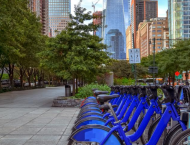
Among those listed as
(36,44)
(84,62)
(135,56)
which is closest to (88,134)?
(135,56)

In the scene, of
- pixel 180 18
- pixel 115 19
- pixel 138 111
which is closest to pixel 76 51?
pixel 138 111

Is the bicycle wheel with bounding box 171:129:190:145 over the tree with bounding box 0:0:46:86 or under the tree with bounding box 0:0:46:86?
under

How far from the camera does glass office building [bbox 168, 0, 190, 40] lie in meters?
115

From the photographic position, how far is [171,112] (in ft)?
11.8

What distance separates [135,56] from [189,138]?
9.35 m

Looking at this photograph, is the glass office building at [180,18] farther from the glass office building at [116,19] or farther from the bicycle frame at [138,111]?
the bicycle frame at [138,111]

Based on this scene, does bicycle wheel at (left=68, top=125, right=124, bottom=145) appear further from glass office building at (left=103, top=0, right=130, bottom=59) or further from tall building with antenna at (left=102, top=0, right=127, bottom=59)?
glass office building at (left=103, top=0, right=130, bottom=59)

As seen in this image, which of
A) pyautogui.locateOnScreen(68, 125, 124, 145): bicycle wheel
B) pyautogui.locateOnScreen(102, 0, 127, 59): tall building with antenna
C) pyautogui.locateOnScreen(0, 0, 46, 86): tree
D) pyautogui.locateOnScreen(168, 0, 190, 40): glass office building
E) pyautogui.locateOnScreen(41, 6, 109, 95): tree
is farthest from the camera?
pyautogui.locateOnScreen(102, 0, 127, 59): tall building with antenna

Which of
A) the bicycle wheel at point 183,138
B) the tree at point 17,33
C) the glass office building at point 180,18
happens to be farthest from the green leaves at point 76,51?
the glass office building at point 180,18

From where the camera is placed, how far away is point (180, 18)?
117562mm

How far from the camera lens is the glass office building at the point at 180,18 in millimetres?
115438

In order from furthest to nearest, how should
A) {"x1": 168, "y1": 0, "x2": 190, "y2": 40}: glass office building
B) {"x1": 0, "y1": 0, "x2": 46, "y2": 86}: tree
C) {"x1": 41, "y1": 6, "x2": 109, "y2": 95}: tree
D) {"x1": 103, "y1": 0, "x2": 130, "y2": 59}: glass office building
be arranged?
{"x1": 103, "y1": 0, "x2": 130, "y2": 59}: glass office building < {"x1": 168, "y1": 0, "x2": 190, "y2": 40}: glass office building < {"x1": 0, "y1": 0, "x2": 46, "y2": 86}: tree < {"x1": 41, "y1": 6, "x2": 109, "y2": 95}: tree

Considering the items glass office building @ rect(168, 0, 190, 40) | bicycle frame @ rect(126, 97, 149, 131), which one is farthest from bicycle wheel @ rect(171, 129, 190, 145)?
glass office building @ rect(168, 0, 190, 40)

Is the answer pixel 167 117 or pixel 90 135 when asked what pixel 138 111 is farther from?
pixel 90 135
